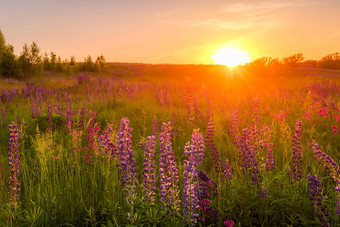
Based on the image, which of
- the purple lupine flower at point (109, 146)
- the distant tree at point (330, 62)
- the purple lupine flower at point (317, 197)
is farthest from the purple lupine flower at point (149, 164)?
the distant tree at point (330, 62)

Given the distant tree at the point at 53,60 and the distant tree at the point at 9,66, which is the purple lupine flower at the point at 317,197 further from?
the distant tree at the point at 53,60

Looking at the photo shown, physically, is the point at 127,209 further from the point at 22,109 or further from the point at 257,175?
the point at 22,109

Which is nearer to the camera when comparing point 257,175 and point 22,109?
Result: point 257,175

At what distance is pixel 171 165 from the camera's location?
2256 millimetres

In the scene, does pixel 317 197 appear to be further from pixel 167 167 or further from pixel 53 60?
pixel 53 60

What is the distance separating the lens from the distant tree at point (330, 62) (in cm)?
5015

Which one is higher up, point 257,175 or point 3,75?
point 3,75

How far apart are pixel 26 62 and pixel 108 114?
29425 millimetres

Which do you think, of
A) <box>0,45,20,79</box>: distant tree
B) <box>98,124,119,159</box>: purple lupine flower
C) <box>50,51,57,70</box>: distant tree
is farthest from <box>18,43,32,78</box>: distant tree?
<box>98,124,119,159</box>: purple lupine flower

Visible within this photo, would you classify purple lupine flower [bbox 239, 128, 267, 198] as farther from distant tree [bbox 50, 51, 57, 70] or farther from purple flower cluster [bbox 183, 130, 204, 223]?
distant tree [bbox 50, 51, 57, 70]

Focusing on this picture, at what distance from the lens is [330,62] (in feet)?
170

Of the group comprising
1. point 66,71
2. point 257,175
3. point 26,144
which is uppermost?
point 66,71

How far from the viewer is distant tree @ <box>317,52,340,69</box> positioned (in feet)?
165

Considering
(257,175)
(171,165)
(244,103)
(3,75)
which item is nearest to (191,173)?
(171,165)
